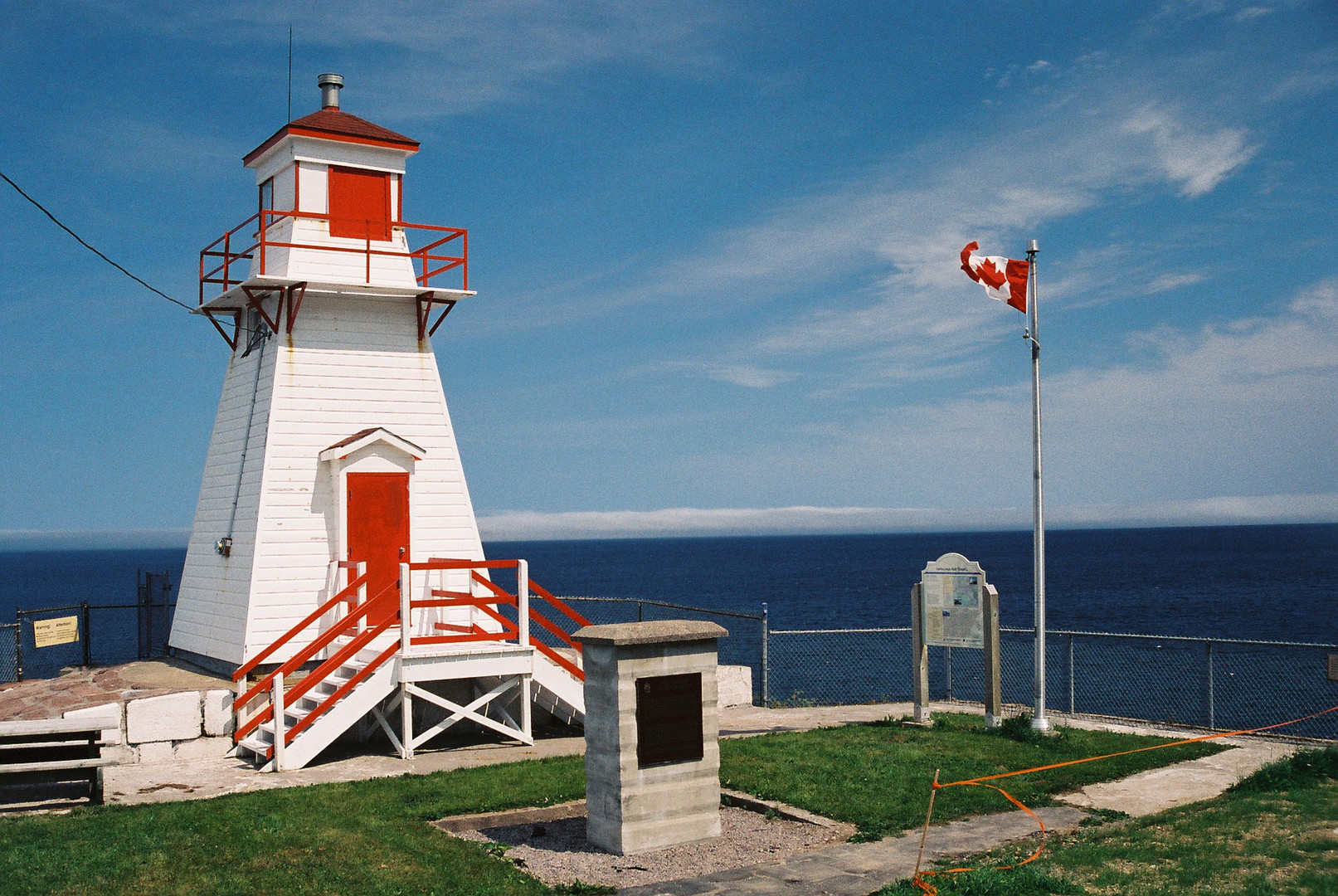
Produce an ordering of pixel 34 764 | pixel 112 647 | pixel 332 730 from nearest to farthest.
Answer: pixel 34 764
pixel 332 730
pixel 112 647

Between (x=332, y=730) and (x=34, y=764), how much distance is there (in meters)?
3.78

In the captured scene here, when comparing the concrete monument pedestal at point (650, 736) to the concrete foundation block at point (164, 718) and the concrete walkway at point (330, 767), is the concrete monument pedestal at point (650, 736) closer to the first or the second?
the concrete walkway at point (330, 767)

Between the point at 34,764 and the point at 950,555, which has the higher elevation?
the point at 950,555

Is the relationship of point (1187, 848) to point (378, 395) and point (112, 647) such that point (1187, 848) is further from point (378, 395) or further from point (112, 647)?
point (112, 647)

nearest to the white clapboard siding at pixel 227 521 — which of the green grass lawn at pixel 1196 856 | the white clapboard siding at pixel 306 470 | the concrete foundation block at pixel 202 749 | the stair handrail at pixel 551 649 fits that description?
the white clapboard siding at pixel 306 470

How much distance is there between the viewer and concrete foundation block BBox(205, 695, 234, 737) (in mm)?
15688

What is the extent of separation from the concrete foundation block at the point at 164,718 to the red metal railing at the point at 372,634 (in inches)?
23.1

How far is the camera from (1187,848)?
870cm

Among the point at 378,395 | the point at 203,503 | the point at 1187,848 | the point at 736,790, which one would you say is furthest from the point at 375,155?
the point at 1187,848

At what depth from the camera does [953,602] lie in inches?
654

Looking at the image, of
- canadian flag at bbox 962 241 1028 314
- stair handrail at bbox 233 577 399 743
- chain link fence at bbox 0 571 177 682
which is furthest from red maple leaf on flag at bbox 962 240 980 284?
chain link fence at bbox 0 571 177 682

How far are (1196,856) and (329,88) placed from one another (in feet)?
61.9

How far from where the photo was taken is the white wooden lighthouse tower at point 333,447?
17625mm

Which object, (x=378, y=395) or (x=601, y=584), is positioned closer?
(x=378, y=395)
